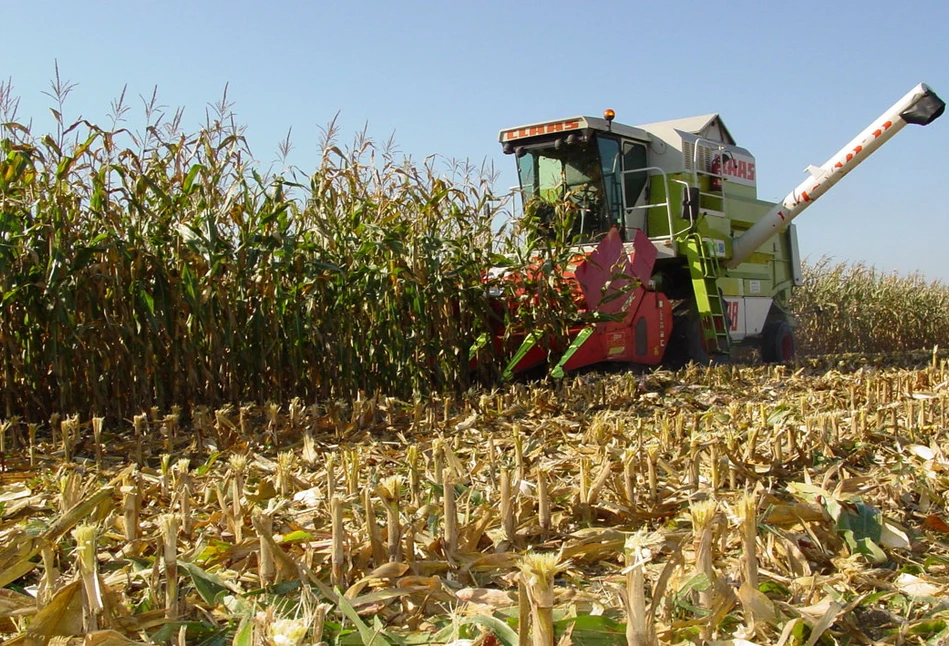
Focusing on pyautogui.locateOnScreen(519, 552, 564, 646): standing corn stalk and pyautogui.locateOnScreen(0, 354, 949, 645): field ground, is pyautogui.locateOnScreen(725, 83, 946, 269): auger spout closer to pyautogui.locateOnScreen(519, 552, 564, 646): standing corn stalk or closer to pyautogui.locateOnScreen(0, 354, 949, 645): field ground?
pyautogui.locateOnScreen(0, 354, 949, 645): field ground

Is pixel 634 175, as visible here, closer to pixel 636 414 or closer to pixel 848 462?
pixel 636 414

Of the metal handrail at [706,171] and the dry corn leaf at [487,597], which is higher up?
the metal handrail at [706,171]

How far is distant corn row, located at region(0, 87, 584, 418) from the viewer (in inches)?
199

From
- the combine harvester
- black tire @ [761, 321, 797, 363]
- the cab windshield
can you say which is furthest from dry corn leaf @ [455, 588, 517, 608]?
black tire @ [761, 321, 797, 363]

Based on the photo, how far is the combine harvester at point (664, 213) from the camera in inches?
298

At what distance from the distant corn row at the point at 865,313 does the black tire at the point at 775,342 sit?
4.29 metres

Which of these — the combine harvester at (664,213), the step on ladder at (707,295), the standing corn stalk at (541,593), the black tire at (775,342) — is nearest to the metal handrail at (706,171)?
the combine harvester at (664,213)

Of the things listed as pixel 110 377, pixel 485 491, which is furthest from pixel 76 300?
pixel 485 491

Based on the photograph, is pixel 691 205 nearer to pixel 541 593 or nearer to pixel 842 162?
pixel 842 162

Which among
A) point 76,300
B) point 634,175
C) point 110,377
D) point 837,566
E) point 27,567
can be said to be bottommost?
point 837,566

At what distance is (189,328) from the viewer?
5445 millimetres

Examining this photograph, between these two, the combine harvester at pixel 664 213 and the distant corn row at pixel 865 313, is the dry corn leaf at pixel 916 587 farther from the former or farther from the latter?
the distant corn row at pixel 865 313

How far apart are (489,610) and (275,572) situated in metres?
0.49

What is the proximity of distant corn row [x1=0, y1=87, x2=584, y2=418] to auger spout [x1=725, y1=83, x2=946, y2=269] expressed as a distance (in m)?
3.81
